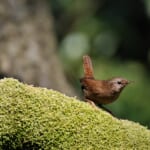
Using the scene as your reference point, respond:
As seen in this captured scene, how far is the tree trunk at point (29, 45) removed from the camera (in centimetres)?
682

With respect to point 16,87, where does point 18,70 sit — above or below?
above

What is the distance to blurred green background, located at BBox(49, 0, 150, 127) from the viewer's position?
11.4 meters

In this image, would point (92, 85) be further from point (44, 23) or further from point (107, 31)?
point (107, 31)

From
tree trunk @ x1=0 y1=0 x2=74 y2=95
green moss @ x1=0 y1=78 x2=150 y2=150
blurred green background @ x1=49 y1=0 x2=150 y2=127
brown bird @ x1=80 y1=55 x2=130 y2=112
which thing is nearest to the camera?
green moss @ x1=0 y1=78 x2=150 y2=150

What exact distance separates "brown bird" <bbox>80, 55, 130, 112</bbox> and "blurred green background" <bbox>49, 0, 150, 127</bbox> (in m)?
7.00

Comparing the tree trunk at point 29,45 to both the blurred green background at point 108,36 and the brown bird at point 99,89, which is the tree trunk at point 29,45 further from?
the blurred green background at point 108,36

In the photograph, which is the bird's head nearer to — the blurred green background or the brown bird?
the brown bird

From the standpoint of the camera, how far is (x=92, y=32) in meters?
12.2

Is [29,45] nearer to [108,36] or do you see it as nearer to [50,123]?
[50,123]

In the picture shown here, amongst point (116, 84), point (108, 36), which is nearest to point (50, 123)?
point (116, 84)

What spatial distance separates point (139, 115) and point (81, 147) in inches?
275

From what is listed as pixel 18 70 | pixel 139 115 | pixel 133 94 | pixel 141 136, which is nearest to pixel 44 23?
→ pixel 18 70

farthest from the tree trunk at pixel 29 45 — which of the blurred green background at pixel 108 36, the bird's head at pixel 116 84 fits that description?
the blurred green background at pixel 108 36

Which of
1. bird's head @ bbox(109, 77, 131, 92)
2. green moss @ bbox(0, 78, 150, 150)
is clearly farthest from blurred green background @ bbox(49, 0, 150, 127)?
green moss @ bbox(0, 78, 150, 150)
